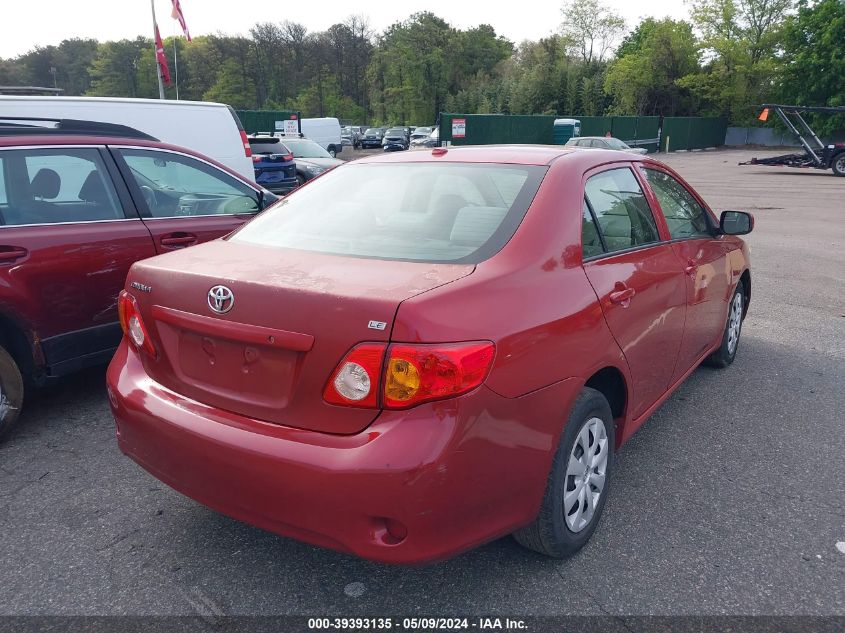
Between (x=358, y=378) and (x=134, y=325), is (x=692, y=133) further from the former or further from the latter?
(x=358, y=378)

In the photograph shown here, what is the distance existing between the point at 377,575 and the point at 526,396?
0.96 metres

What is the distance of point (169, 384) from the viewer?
249cm

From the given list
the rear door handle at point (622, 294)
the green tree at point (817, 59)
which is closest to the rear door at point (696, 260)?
the rear door handle at point (622, 294)

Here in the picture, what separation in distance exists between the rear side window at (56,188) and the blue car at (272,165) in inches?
442

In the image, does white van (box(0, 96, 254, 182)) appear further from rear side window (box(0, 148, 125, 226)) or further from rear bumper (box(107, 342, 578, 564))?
rear bumper (box(107, 342, 578, 564))

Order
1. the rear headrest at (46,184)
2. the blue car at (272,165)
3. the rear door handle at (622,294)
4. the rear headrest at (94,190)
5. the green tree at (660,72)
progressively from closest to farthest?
the rear door handle at (622,294), the rear headrest at (46,184), the rear headrest at (94,190), the blue car at (272,165), the green tree at (660,72)

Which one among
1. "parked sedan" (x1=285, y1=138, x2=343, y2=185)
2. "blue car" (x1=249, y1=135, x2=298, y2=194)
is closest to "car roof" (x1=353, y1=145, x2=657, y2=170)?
"blue car" (x1=249, y1=135, x2=298, y2=194)

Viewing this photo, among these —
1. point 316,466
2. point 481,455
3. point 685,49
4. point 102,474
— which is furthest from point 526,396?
point 685,49

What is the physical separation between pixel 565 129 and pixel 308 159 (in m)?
23.8

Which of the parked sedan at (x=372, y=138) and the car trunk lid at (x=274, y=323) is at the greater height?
the car trunk lid at (x=274, y=323)

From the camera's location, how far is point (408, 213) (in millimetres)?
2869

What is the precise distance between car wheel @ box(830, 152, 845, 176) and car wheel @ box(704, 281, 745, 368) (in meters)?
22.7

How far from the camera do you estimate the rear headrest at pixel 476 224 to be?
255cm

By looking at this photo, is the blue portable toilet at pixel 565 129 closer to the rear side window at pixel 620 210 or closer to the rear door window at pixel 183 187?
the rear door window at pixel 183 187
